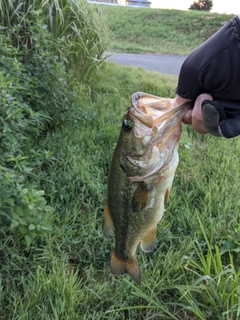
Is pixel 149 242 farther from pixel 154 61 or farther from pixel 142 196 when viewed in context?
pixel 154 61

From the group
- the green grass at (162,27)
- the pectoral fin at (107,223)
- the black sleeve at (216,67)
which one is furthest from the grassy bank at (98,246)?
the green grass at (162,27)

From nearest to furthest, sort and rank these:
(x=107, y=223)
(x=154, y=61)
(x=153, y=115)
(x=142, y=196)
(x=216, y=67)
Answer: (x=216, y=67), (x=153, y=115), (x=142, y=196), (x=107, y=223), (x=154, y=61)

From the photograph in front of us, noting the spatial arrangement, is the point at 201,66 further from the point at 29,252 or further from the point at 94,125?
the point at 94,125

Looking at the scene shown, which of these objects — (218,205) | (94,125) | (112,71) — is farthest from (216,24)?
(218,205)

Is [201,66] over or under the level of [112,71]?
over

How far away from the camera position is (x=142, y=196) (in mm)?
1558

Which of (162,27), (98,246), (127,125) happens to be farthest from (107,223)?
(162,27)

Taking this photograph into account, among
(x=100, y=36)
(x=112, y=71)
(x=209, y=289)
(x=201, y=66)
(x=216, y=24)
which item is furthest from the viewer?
(x=216, y=24)

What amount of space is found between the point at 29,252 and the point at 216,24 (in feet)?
57.7

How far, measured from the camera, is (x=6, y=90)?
2322mm

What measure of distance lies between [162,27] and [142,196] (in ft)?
57.5

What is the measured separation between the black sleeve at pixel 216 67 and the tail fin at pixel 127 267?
3.03 ft

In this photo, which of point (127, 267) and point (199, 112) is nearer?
point (199, 112)

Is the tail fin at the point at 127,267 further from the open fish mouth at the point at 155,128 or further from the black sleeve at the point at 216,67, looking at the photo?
the black sleeve at the point at 216,67
